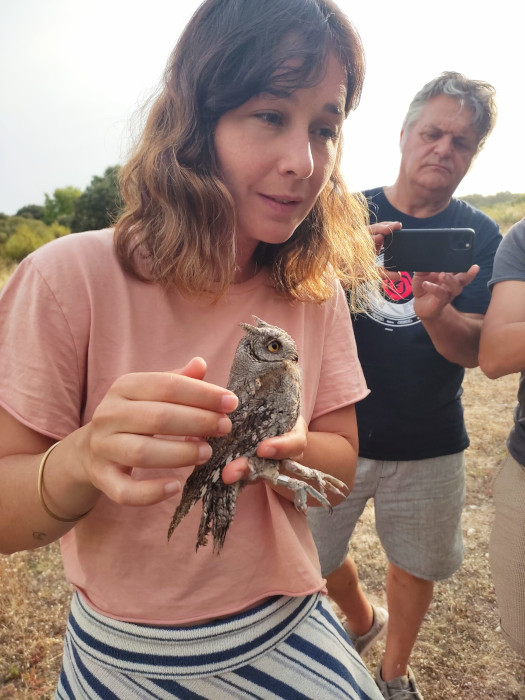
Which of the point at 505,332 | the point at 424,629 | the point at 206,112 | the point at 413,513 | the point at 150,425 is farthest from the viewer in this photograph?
the point at 424,629

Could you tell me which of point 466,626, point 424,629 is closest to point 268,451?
point 424,629

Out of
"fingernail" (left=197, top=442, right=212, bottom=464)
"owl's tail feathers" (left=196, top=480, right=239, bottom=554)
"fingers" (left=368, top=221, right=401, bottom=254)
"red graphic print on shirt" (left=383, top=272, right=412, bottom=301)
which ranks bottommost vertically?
"owl's tail feathers" (left=196, top=480, right=239, bottom=554)

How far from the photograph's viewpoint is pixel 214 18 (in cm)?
118

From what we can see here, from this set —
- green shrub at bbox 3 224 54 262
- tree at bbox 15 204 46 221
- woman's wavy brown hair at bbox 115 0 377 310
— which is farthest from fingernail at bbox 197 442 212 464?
tree at bbox 15 204 46 221

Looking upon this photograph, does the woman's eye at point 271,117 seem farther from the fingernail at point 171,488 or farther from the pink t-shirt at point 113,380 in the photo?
the fingernail at point 171,488

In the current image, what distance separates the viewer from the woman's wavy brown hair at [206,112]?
3.71ft

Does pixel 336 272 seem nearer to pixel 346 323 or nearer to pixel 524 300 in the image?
pixel 346 323

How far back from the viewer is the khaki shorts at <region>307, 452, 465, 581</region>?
2.40 meters

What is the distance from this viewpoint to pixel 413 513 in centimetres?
242

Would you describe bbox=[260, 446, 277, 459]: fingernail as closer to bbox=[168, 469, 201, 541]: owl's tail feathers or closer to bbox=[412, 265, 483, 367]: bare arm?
bbox=[168, 469, 201, 541]: owl's tail feathers

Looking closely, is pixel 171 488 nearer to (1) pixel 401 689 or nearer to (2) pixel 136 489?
(2) pixel 136 489

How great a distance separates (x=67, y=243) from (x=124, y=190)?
333 mm

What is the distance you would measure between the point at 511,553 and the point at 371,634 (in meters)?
1.30

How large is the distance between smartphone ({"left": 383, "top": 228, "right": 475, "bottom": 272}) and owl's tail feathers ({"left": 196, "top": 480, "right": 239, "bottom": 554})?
1.39 m
